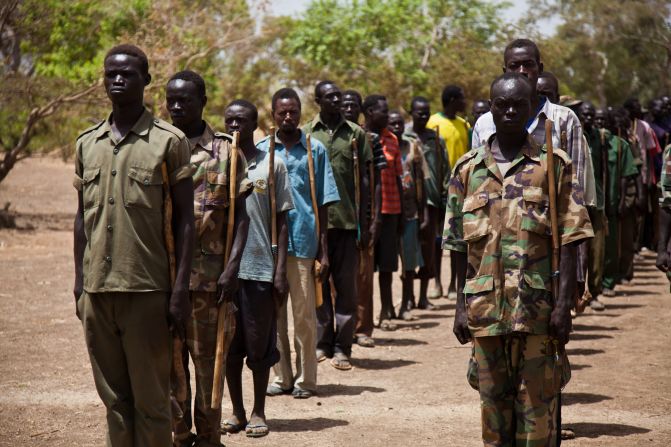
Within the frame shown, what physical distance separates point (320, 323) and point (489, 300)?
4.45 m

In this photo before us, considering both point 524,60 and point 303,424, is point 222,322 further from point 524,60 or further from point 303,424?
point 524,60

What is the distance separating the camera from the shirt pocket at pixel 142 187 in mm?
4836

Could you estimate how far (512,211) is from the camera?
5035 millimetres

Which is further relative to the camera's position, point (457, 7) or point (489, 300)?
point (457, 7)

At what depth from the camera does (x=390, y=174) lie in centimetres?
1112

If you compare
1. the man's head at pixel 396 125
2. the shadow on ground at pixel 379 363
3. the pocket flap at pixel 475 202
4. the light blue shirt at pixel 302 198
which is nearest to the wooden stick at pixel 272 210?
the light blue shirt at pixel 302 198

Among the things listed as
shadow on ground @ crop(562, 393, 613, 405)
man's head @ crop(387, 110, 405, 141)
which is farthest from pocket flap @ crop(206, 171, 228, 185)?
man's head @ crop(387, 110, 405, 141)

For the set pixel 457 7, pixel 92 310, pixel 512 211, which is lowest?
pixel 92 310

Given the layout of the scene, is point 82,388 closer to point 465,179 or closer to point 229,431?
point 229,431

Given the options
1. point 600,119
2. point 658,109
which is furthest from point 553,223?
point 658,109

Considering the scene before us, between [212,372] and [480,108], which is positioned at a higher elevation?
[480,108]

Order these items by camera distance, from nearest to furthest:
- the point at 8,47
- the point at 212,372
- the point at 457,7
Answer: the point at 212,372, the point at 8,47, the point at 457,7

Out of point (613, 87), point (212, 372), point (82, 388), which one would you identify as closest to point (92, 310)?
point (212, 372)

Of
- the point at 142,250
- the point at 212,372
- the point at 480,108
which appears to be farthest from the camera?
the point at 480,108
